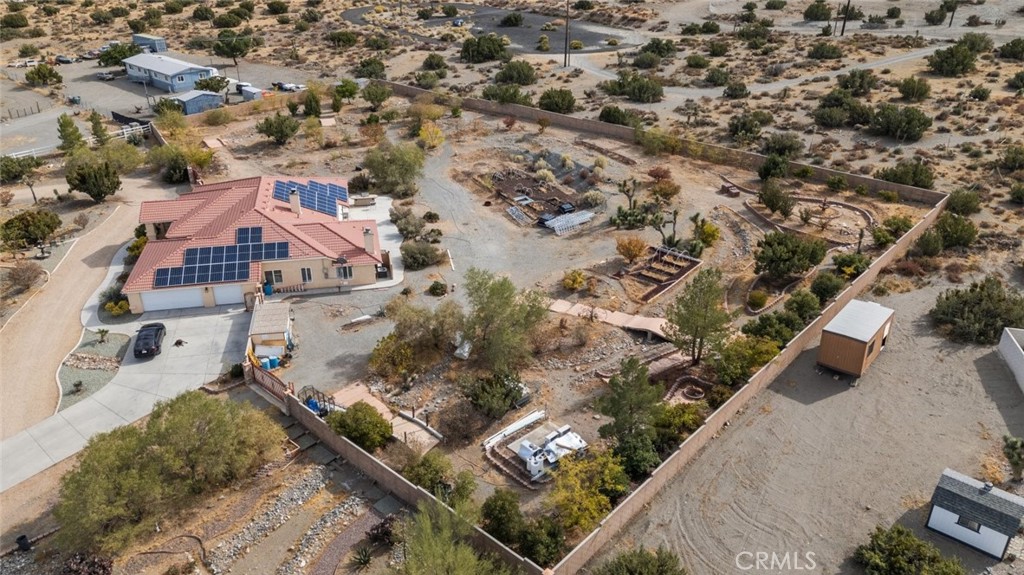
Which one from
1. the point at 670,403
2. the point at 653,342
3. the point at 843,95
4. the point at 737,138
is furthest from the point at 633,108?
the point at 670,403

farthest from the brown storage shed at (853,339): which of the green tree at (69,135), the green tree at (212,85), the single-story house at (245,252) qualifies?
the green tree at (212,85)

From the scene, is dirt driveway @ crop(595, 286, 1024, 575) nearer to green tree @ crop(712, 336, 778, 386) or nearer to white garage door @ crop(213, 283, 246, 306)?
green tree @ crop(712, 336, 778, 386)

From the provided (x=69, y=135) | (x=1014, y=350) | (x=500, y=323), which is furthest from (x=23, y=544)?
(x=69, y=135)

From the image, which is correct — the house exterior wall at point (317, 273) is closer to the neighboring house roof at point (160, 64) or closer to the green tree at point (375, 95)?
the green tree at point (375, 95)

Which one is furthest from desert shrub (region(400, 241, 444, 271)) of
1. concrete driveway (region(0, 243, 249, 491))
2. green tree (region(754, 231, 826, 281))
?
green tree (region(754, 231, 826, 281))

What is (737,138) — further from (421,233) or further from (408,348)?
(408,348)

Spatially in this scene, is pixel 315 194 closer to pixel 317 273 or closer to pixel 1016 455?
pixel 317 273
